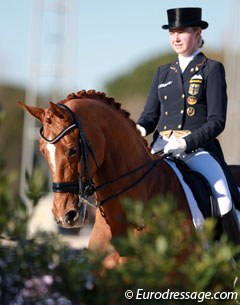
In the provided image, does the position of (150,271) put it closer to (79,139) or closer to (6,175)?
(6,175)

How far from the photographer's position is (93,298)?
311 centimetres

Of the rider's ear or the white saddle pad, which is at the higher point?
the rider's ear

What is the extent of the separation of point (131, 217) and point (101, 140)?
256 cm

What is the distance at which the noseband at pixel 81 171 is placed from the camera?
507 cm

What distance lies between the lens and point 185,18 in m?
6.40

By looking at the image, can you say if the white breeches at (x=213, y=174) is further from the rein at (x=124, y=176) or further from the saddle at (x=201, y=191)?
the rein at (x=124, y=176)

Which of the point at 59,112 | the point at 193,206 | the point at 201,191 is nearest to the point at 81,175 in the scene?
the point at 59,112

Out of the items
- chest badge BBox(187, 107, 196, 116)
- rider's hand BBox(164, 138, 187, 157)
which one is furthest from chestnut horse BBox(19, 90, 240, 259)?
chest badge BBox(187, 107, 196, 116)

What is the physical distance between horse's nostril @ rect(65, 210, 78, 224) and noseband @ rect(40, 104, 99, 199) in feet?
0.35

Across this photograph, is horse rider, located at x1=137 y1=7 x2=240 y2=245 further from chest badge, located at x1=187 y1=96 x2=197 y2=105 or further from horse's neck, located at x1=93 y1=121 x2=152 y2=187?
horse's neck, located at x1=93 y1=121 x2=152 y2=187

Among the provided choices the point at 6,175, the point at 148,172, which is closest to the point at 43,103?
the point at 148,172

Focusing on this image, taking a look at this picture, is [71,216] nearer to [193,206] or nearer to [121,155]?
[121,155]

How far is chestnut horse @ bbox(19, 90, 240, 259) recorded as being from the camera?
5.10 m

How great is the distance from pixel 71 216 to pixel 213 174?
1.28 metres
